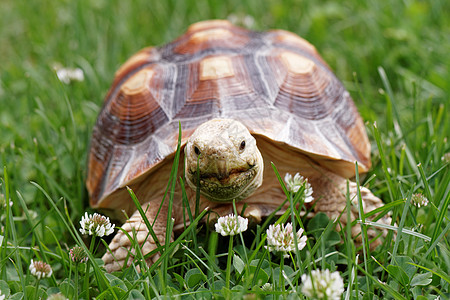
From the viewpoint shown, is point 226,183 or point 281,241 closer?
point 281,241

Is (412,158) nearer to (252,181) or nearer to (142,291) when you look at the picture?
(252,181)

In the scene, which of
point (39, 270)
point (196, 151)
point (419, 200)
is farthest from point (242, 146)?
point (39, 270)

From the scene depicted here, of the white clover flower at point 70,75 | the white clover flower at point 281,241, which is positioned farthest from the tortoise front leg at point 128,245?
the white clover flower at point 70,75

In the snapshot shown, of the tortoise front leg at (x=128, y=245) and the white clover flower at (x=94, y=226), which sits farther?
the tortoise front leg at (x=128, y=245)

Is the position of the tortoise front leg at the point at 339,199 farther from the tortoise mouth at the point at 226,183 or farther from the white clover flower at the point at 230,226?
the white clover flower at the point at 230,226

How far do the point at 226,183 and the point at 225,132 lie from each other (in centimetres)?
20

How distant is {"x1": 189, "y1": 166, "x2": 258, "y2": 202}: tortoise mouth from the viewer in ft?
6.59

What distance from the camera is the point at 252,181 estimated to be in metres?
2.15

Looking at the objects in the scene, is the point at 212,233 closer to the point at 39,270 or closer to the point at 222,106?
the point at 39,270

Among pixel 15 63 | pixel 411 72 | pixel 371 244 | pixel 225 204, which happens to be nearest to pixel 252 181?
pixel 225 204

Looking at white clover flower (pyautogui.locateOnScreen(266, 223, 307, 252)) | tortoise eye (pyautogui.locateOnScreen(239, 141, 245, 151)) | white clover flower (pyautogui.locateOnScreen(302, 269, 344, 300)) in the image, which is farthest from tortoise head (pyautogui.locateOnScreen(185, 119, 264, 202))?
white clover flower (pyautogui.locateOnScreen(302, 269, 344, 300))

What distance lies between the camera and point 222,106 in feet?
7.99

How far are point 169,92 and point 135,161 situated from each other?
1.37 feet

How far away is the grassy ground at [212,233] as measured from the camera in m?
1.90
